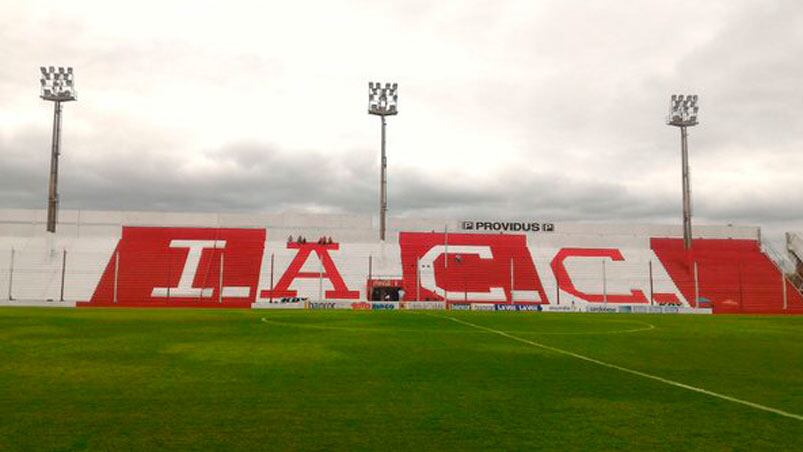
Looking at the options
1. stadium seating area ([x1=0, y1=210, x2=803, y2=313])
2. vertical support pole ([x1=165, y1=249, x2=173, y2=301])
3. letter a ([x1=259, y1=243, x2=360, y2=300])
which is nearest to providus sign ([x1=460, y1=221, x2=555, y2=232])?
stadium seating area ([x1=0, y1=210, x2=803, y2=313])

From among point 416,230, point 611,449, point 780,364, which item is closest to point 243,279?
point 416,230

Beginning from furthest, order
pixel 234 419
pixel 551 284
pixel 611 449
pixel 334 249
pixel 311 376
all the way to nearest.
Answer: pixel 334 249
pixel 551 284
pixel 311 376
pixel 234 419
pixel 611 449

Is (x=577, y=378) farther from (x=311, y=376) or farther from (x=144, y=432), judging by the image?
(x=144, y=432)

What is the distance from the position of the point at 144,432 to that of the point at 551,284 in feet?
194

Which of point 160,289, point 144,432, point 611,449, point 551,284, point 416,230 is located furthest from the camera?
point 416,230

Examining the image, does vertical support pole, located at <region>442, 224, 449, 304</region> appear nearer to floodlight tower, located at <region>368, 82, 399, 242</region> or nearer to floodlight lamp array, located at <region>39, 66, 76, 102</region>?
floodlight tower, located at <region>368, 82, 399, 242</region>

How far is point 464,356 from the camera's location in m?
12.7

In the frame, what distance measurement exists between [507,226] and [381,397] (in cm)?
6962

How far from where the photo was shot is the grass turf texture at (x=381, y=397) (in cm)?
588

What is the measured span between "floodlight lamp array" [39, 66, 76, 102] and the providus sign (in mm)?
43846

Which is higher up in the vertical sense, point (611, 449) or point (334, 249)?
point (334, 249)

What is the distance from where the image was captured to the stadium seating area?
5812 centimetres

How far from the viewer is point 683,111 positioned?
6384 cm

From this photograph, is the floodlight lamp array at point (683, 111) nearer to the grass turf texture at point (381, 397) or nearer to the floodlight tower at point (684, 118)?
the floodlight tower at point (684, 118)
